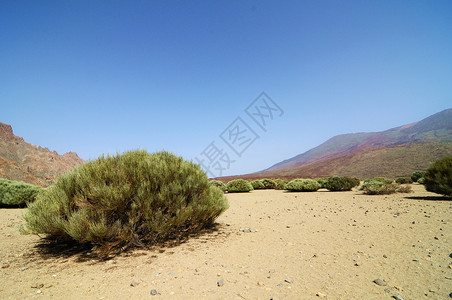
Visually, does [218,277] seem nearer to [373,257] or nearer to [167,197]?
[167,197]

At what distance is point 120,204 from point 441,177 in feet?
43.7

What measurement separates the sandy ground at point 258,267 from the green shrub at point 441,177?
572 cm

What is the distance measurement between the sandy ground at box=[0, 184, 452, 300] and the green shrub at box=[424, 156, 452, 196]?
5.72 m

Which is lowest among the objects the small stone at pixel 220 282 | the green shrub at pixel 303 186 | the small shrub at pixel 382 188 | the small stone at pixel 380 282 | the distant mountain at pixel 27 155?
the small shrub at pixel 382 188

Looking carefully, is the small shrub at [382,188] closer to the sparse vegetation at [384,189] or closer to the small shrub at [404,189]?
the sparse vegetation at [384,189]

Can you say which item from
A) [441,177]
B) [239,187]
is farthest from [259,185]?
[441,177]

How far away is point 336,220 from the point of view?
6633 millimetres

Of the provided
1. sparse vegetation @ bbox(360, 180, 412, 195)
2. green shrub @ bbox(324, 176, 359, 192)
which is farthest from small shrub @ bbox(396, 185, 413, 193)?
green shrub @ bbox(324, 176, 359, 192)

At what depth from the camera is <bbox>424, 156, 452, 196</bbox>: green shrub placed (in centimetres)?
924

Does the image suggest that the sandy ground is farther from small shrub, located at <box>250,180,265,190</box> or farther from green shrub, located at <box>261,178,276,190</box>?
green shrub, located at <box>261,178,276,190</box>

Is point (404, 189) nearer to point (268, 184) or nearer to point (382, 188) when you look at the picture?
point (382, 188)

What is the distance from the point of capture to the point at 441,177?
9477mm

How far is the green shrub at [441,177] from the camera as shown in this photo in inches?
364

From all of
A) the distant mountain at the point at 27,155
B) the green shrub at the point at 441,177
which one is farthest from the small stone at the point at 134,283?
the distant mountain at the point at 27,155
